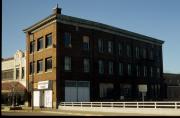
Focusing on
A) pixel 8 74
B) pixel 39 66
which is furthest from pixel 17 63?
pixel 39 66

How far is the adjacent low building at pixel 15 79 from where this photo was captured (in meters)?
55.9

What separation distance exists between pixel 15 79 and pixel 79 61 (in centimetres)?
1498

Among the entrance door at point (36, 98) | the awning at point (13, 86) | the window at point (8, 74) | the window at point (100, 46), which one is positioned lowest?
the entrance door at point (36, 98)

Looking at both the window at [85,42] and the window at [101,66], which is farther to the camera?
the window at [101,66]

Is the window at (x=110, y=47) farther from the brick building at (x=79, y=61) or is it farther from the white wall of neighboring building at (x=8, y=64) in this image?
the white wall of neighboring building at (x=8, y=64)

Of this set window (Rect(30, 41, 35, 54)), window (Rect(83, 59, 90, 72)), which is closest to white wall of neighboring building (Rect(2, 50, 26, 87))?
window (Rect(30, 41, 35, 54))

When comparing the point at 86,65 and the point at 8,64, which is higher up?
the point at 8,64

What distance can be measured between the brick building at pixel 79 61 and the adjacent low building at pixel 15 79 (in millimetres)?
2631

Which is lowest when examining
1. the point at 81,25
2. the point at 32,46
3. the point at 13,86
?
the point at 13,86

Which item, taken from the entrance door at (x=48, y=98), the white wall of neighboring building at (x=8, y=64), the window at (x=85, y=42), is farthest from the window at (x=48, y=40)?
the white wall of neighboring building at (x=8, y=64)

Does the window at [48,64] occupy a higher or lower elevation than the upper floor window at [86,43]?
lower

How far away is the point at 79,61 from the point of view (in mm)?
49469

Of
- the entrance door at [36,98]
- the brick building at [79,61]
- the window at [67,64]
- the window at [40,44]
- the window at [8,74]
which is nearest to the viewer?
the brick building at [79,61]

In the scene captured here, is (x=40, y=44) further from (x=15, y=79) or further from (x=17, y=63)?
(x=15, y=79)
